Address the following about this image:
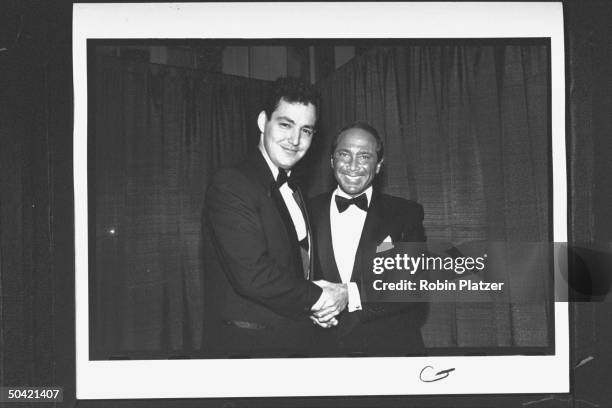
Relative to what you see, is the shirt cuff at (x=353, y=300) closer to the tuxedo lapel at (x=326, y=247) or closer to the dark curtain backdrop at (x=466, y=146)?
the tuxedo lapel at (x=326, y=247)

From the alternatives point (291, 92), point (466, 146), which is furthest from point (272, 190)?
point (466, 146)

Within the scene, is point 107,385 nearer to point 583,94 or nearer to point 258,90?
point 258,90

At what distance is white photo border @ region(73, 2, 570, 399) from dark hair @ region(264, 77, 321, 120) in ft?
0.47

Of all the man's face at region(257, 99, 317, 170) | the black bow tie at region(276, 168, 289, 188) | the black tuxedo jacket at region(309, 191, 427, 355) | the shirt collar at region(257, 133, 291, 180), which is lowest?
the black tuxedo jacket at region(309, 191, 427, 355)

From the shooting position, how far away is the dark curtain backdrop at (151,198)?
2.02m

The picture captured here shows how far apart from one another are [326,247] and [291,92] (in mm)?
474

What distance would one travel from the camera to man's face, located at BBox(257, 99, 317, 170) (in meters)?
2.03

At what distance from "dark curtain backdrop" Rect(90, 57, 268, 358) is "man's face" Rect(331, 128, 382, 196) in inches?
10.5

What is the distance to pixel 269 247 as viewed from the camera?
6.57ft

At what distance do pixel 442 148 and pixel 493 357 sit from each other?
643mm

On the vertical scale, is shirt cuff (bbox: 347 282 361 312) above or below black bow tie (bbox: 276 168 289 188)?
below

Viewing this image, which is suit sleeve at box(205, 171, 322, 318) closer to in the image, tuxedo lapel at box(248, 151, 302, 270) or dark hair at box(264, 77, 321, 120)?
tuxedo lapel at box(248, 151, 302, 270)

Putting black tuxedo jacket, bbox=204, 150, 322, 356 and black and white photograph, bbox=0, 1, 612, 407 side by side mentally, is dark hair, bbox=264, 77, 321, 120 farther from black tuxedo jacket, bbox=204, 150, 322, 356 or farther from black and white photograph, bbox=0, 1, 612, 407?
black tuxedo jacket, bbox=204, 150, 322, 356

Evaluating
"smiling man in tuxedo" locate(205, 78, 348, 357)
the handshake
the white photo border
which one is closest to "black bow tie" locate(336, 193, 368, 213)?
"smiling man in tuxedo" locate(205, 78, 348, 357)
